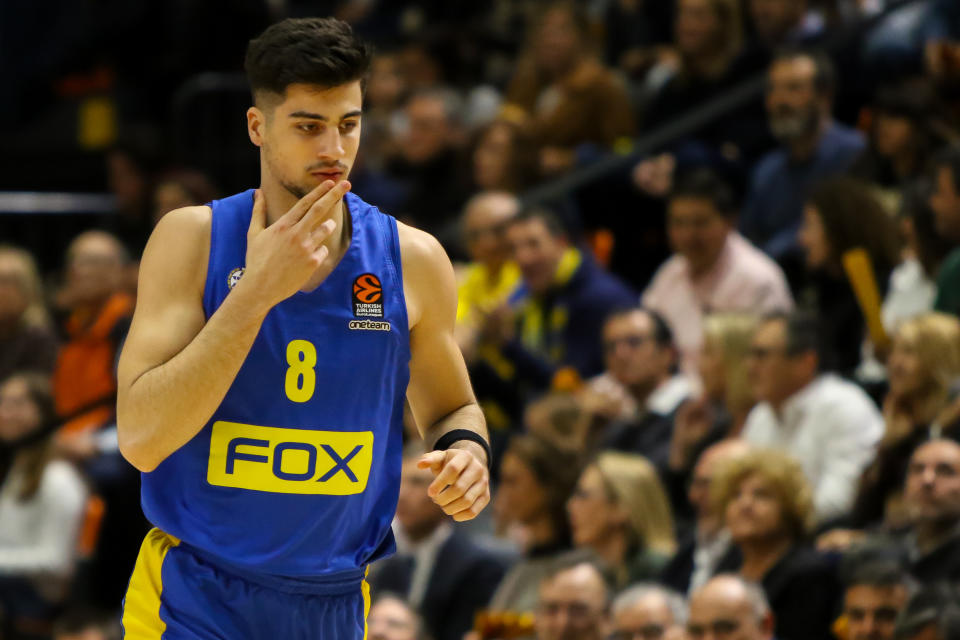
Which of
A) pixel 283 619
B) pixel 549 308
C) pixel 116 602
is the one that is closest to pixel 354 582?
pixel 283 619

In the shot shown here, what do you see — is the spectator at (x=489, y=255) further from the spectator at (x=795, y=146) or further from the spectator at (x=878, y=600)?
the spectator at (x=878, y=600)

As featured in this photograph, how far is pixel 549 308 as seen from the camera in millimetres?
9156

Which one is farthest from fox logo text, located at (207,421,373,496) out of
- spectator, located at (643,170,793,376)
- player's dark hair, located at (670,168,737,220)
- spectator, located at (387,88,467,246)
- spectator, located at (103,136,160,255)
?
spectator, located at (103,136,160,255)

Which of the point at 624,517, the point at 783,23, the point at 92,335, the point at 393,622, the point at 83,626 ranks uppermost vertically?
the point at 783,23

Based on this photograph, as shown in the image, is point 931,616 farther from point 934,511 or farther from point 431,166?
point 431,166

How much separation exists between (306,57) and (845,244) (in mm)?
5041

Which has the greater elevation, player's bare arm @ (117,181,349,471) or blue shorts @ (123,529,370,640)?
player's bare arm @ (117,181,349,471)

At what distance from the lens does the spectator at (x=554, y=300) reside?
9.02 meters

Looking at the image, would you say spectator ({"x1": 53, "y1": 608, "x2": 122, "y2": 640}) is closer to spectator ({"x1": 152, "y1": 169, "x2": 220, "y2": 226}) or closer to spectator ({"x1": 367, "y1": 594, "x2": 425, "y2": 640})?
spectator ({"x1": 367, "y1": 594, "x2": 425, "y2": 640})

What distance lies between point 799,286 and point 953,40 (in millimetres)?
1994

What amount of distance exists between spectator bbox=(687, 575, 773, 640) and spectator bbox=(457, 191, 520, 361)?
3.24 m

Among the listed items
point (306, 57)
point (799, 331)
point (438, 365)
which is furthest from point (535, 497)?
point (306, 57)

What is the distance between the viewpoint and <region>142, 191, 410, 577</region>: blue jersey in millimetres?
3812

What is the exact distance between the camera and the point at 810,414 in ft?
24.3
